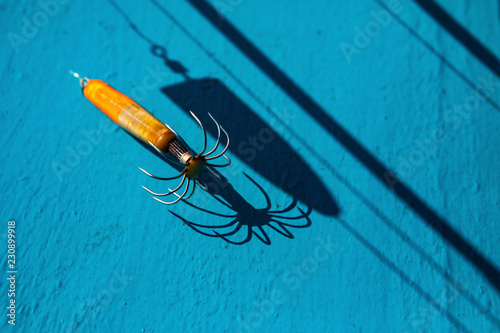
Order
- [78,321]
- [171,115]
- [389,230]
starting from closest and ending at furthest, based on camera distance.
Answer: [78,321]
[389,230]
[171,115]

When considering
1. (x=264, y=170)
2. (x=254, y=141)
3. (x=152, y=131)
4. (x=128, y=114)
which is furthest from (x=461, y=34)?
(x=128, y=114)

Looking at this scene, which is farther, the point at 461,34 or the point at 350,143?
the point at 461,34

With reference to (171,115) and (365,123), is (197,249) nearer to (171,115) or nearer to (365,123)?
(171,115)

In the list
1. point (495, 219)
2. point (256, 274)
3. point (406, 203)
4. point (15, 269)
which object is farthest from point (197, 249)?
point (495, 219)

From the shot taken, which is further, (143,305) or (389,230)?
(389,230)

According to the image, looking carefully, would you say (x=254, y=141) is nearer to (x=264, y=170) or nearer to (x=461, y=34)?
(x=264, y=170)

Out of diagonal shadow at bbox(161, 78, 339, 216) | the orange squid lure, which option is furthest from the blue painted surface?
the orange squid lure

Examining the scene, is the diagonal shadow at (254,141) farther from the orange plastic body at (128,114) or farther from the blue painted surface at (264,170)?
the orange plastic body at (128,114)

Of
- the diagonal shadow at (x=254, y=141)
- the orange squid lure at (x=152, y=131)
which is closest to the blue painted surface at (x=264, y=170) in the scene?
the diagonal shadow at (x=254, y=141)
